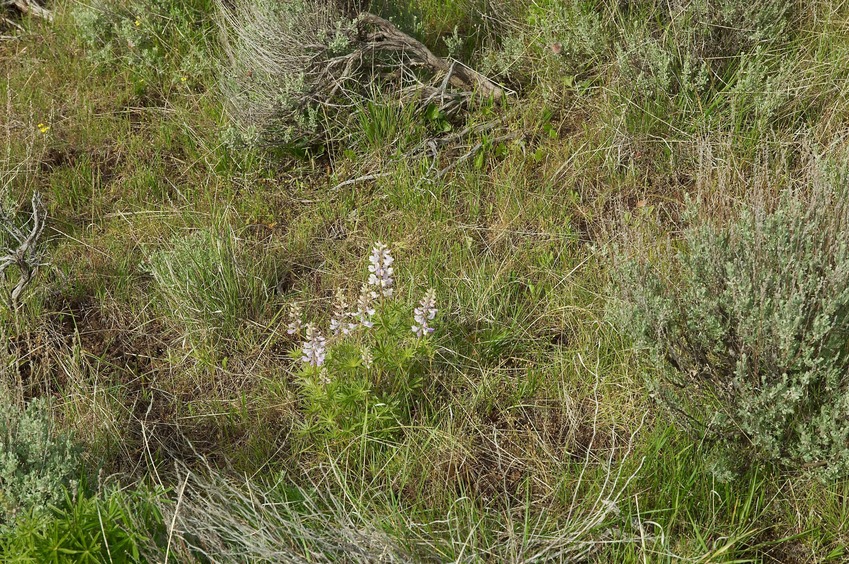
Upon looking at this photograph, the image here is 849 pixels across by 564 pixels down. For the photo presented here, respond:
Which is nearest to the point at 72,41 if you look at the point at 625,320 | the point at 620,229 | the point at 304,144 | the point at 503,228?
the point at 304,144

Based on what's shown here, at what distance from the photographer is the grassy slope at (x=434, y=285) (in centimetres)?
291

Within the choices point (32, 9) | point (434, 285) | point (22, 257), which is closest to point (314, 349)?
point (434, 285)

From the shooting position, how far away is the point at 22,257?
12.6ft

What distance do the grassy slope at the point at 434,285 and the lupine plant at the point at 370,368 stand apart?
86 mm

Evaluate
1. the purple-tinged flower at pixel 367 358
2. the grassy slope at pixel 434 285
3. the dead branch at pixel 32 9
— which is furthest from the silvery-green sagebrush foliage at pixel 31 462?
the dead branch at pixel 32 9

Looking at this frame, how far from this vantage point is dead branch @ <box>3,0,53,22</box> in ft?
18.6

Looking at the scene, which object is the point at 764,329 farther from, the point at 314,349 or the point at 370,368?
the point at 314,349

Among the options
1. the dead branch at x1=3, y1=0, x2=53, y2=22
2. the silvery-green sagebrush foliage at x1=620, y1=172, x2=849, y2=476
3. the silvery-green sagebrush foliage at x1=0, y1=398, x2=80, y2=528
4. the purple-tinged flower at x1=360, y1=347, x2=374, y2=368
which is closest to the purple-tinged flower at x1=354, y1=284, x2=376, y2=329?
the purple-tinged flower at x1=360, y1=347, x2=374, y2=368

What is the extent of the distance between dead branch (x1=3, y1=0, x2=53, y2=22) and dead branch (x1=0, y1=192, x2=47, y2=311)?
86.1 inches

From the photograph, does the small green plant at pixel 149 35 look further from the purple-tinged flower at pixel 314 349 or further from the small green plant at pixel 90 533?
the small green plant at pixel 90 533

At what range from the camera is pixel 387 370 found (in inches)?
131

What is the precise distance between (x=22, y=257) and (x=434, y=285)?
1875 millimetres

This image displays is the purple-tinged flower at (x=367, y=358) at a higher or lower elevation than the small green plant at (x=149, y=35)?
lower

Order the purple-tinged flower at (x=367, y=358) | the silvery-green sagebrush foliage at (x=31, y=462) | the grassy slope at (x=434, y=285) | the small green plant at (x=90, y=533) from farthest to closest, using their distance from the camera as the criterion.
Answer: the purple-tinged flower at (x=367, y=358) → the grassy slope at (x=434, y=285) → the silvery-green sagebrush foliage at (x=31, y=462) → the small green plant at (x=90, y=533)
